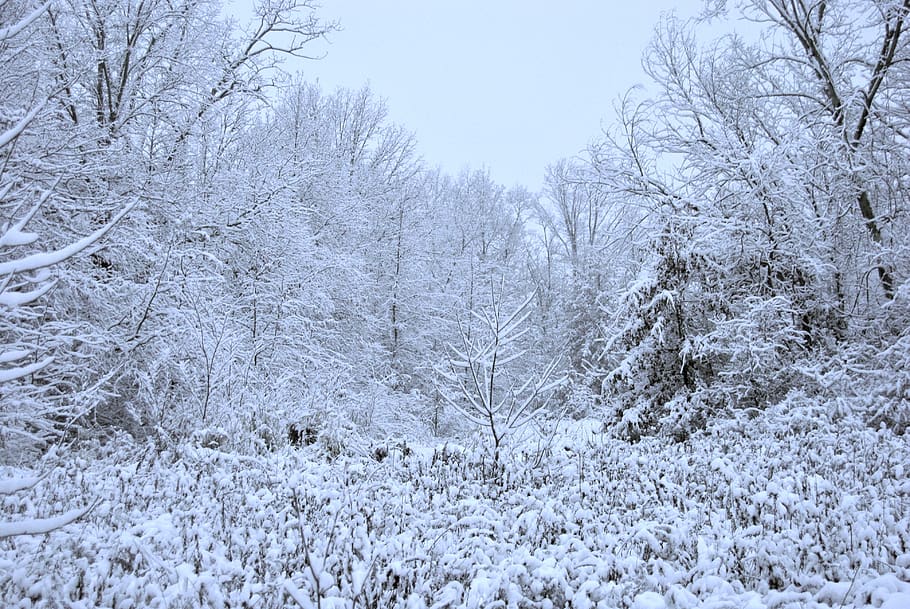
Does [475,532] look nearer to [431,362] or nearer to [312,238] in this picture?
[431,362]

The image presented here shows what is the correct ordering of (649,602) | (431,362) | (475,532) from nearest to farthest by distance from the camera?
(649,602) < (475,532) < (431,362)

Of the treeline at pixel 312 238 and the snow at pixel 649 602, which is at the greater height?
the treeline at pixel 312 238

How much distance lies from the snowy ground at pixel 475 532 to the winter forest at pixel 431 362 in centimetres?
3

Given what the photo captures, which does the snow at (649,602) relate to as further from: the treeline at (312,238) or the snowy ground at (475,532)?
the treeline at (312,238)

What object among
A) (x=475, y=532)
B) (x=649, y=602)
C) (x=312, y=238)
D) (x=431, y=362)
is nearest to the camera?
(x=649, y=602)

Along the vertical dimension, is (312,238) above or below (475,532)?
above

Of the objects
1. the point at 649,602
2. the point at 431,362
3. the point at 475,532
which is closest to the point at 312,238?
the point at 431,362

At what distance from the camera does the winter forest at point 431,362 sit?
3693 mm

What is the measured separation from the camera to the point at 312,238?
1446cm

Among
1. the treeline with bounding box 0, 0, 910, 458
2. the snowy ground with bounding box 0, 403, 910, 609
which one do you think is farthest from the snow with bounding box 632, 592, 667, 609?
the treeline with bounding box 0, 0, 910, 458

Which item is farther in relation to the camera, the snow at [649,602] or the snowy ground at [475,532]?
the snowy ground at [475,532]

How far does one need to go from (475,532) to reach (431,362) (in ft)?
21.7

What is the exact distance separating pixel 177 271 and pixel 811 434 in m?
9.76

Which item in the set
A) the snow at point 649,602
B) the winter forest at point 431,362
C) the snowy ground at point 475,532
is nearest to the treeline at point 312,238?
the winter forest at point 431,362
